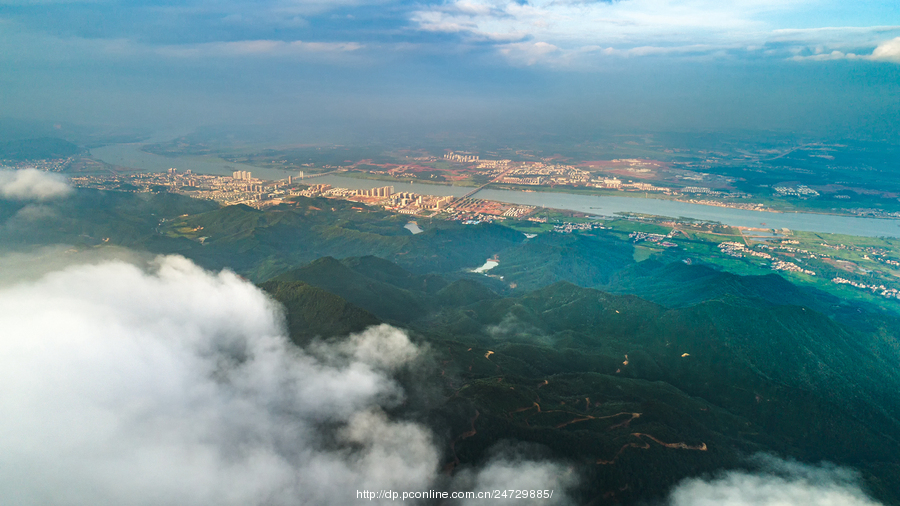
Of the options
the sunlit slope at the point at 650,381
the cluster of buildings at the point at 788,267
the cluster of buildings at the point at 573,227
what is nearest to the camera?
the sunlit slope at the point at 650,381

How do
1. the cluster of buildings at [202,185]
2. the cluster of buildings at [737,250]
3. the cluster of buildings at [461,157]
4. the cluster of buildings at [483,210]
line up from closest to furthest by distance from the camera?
the cluster of buildings at [737,250] → the cluster of buildings at [483,210] → the cluster of buildings at [202,185] → the cluster of buildings at [461,157]

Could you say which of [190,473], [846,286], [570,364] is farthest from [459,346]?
[846,286]

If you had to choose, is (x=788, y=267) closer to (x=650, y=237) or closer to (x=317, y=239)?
(x=650, y=237)

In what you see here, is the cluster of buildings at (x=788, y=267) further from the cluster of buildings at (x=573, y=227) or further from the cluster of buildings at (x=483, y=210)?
the cluster of buildings at (x=483, y=210)

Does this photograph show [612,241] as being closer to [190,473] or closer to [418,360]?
[418,360]

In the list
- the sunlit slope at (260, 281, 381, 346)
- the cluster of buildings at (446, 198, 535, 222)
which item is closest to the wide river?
the cluster of buildings at (446, 198, 535, 222)

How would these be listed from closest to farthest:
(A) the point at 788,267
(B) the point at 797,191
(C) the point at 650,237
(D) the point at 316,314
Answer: (D) the point at 316,314, (A) the point at 788,267, (C) the point at 650,237, (B) the point at 797,191

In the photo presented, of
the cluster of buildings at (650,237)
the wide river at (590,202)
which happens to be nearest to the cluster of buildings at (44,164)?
the wide river at (590,202)

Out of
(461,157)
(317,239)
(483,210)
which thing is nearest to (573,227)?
(483,210)
